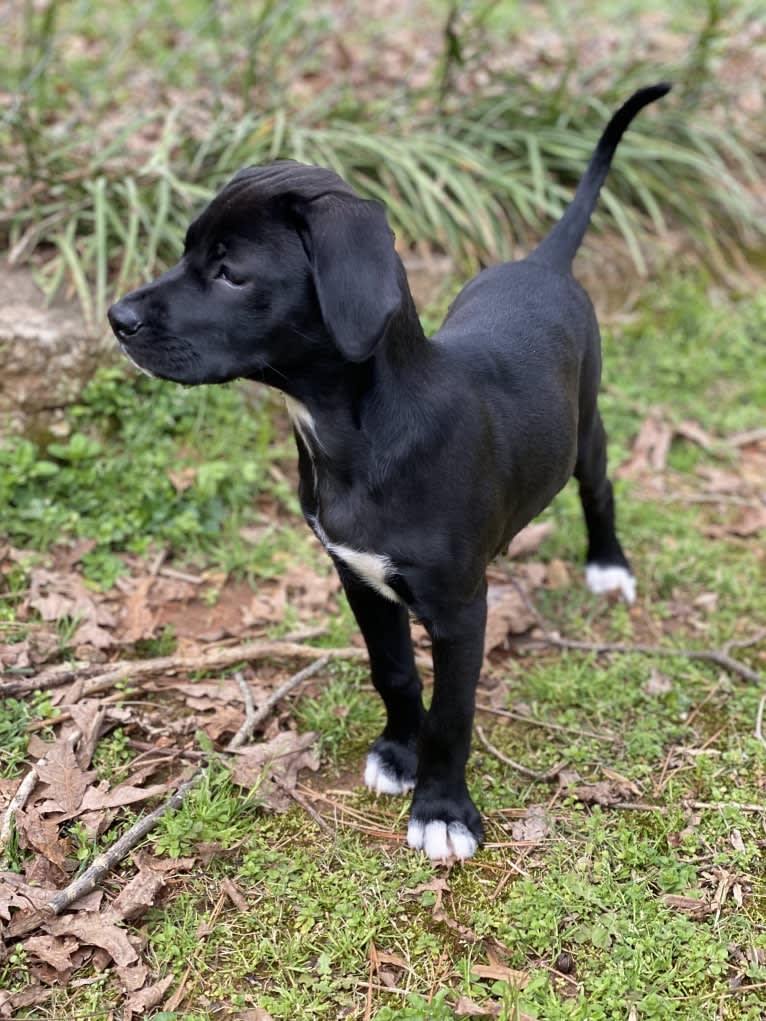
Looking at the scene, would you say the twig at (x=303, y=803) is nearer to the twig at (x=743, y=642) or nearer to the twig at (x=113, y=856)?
the twig at (x=113, y=856)

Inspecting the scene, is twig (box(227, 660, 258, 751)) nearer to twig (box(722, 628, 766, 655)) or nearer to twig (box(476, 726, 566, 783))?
twig (box(476, 726, 566, 783))

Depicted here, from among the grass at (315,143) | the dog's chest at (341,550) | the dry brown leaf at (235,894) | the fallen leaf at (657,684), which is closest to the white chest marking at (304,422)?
the dog's chest at (341,550)

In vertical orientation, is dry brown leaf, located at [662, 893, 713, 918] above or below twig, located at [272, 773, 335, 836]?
above

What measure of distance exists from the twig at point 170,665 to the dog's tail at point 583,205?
146 cm

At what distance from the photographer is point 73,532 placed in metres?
3.99

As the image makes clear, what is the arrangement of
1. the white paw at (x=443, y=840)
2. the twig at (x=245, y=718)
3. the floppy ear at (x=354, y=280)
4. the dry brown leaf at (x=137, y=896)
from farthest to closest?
the twig at (x=245, y=718), the white paw at (x=443, y=840), the dry brown leaf at (x=137, y=896), the floppy ear at (x=354, y=280)

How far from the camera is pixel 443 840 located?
9.30ft

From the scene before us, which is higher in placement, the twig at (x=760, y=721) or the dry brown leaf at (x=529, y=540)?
the twig at (x=760, y=721)

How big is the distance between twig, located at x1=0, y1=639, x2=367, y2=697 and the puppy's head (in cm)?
130

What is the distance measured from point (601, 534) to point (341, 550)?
1678 mm

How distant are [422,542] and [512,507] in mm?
464

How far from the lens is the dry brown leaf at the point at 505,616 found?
370 centimetres

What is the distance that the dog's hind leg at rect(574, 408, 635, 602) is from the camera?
12.3 ft

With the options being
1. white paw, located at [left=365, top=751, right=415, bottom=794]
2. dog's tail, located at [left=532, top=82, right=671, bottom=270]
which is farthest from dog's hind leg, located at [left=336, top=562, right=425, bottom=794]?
dog's tail, located at [left=532, top=82, right=671, bottom=270]
